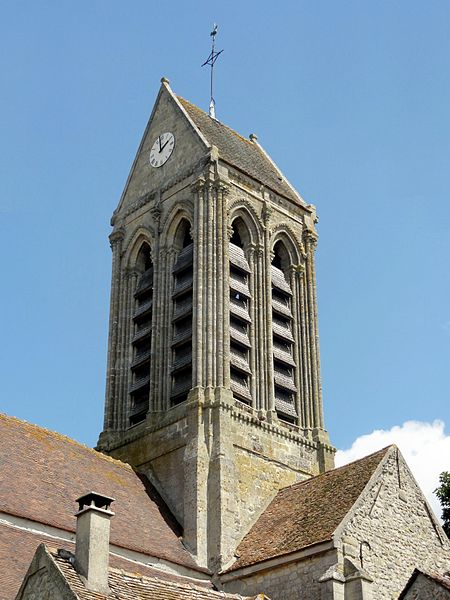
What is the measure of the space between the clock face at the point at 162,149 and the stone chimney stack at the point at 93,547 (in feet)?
51.4

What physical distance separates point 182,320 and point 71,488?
20.0 feet

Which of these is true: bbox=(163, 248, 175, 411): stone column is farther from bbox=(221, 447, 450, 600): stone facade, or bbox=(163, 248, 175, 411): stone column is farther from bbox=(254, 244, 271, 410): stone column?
bbox=(221, 447, 450, 600): stone facade

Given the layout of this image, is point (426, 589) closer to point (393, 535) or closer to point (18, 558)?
point (393, 535)

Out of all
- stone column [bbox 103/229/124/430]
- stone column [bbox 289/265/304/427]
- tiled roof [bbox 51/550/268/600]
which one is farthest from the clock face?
tiled roof [bbox 51/550/268/600]

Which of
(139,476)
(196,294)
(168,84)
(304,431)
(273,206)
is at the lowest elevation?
(139,476)

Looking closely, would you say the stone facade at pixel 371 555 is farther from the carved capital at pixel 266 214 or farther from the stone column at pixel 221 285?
the carved capital at pixel 266 214

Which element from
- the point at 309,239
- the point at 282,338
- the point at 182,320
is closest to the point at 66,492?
the point at 182,320

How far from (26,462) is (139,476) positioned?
11.8ft

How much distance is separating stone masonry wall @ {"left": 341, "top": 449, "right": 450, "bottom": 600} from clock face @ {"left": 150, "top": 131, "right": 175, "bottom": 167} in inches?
423

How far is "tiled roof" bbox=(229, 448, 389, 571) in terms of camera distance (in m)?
19.9

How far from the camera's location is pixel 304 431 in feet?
82.1

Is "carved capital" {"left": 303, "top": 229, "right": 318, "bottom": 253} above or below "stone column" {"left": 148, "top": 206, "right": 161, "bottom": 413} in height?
above

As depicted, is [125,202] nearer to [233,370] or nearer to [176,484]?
[233,370]

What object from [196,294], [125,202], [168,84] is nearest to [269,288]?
[196,294]
